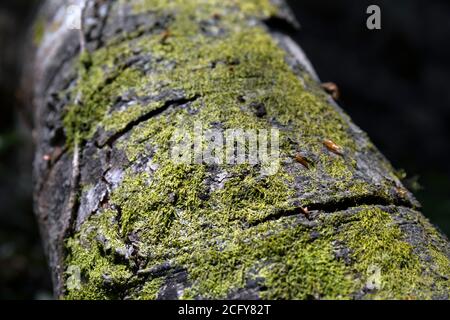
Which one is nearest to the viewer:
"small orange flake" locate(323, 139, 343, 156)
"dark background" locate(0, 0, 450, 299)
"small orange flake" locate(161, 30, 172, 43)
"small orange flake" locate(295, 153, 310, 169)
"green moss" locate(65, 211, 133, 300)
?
"green moss" locate(65, 211, 133, 300)

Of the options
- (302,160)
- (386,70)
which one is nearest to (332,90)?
(302,160)

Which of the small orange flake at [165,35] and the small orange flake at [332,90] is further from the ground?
the small orange flake at [165,35]

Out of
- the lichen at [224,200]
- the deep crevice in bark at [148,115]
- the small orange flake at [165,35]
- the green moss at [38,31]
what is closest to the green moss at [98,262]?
the lichen at [224,200]

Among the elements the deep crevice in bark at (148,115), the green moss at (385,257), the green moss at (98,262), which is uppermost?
the deep crevice in bark at (148,115)

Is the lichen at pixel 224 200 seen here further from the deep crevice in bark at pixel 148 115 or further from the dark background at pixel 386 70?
the dark background at pixel 386 70

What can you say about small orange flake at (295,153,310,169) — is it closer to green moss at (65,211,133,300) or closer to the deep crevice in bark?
the deep crevice in bark

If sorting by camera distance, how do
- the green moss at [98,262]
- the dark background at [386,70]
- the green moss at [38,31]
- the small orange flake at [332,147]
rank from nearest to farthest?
the green moss at [98,262], the small orange flake at [332,147], the green moss at [38,31], the dark background at [386,70]

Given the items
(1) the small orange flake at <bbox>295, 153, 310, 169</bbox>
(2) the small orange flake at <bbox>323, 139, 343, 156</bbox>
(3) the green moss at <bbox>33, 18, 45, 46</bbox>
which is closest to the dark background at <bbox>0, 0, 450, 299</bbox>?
(3) the green moss at <bbox>33, 18, 45, 46</bbox>

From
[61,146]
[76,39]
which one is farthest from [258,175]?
[76,39]

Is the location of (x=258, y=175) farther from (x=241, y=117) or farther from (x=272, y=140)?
(x=241, y=117)
